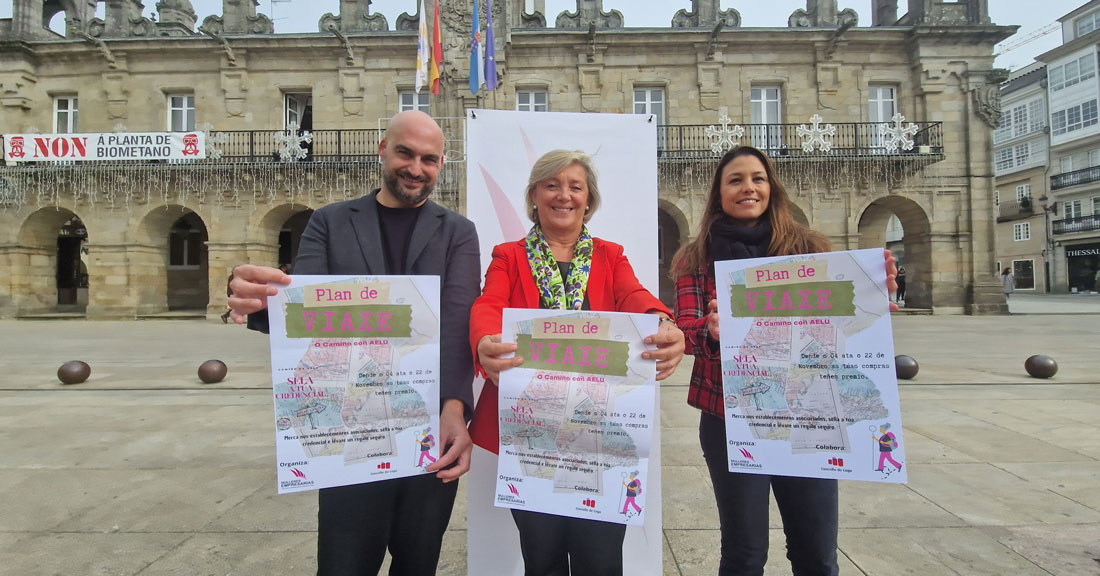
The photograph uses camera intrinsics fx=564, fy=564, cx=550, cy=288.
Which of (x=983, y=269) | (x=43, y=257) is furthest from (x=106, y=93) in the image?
(x=983, y=269)

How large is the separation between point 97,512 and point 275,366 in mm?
2492

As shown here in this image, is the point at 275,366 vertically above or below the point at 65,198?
below

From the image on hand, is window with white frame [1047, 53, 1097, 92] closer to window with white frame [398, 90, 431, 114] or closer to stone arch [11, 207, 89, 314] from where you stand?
window with white frame [398, 90, 431, 114]

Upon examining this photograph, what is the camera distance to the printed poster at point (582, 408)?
1.66 m

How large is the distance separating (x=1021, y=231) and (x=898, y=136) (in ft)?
103

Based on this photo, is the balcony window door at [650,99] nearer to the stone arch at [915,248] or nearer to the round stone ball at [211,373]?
the stone arch at [915,248]

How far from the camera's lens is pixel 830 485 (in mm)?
1813

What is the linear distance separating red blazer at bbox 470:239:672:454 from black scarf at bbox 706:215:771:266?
0.32 meters

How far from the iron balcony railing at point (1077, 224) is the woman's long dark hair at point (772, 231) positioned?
150 ft

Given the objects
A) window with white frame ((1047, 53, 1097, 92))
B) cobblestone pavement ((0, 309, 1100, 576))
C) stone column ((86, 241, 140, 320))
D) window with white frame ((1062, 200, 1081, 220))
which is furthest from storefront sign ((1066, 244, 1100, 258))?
stone column ((86, 241, 140, 320))

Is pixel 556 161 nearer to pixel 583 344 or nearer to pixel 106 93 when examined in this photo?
pixel 583 344

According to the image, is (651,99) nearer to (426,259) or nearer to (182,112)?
(182,112)

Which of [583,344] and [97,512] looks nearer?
[583,344]

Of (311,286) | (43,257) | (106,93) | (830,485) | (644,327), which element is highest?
(106,93)
